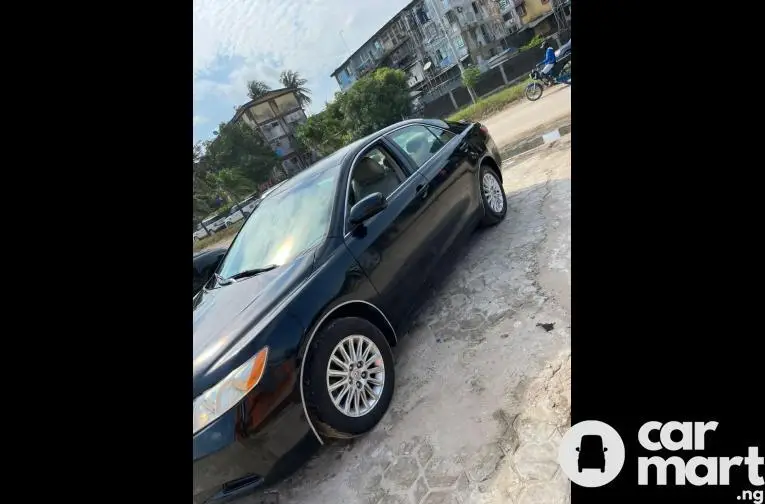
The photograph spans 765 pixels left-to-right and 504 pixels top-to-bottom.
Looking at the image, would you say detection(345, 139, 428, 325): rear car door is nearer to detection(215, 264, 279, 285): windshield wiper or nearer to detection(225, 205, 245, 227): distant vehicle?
detection(215, 264, 279, 285): windshield wiper

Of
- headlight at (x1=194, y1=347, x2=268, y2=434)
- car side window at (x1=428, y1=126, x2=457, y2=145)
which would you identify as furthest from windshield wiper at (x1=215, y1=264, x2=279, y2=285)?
car side window at (x1=428, y1=126, x2=457, y2=145)

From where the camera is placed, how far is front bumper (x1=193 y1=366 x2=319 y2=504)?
76.9 inches

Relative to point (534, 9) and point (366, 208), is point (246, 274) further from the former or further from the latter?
point (534, 9)

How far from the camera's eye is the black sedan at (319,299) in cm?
202

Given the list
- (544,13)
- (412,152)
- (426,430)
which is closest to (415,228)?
(412,152)

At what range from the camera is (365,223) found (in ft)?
9.45

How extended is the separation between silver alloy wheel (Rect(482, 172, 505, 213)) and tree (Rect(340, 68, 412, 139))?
25.4m

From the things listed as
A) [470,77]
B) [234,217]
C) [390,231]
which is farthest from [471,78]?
[390,231]

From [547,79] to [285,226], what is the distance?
14.1 metres
